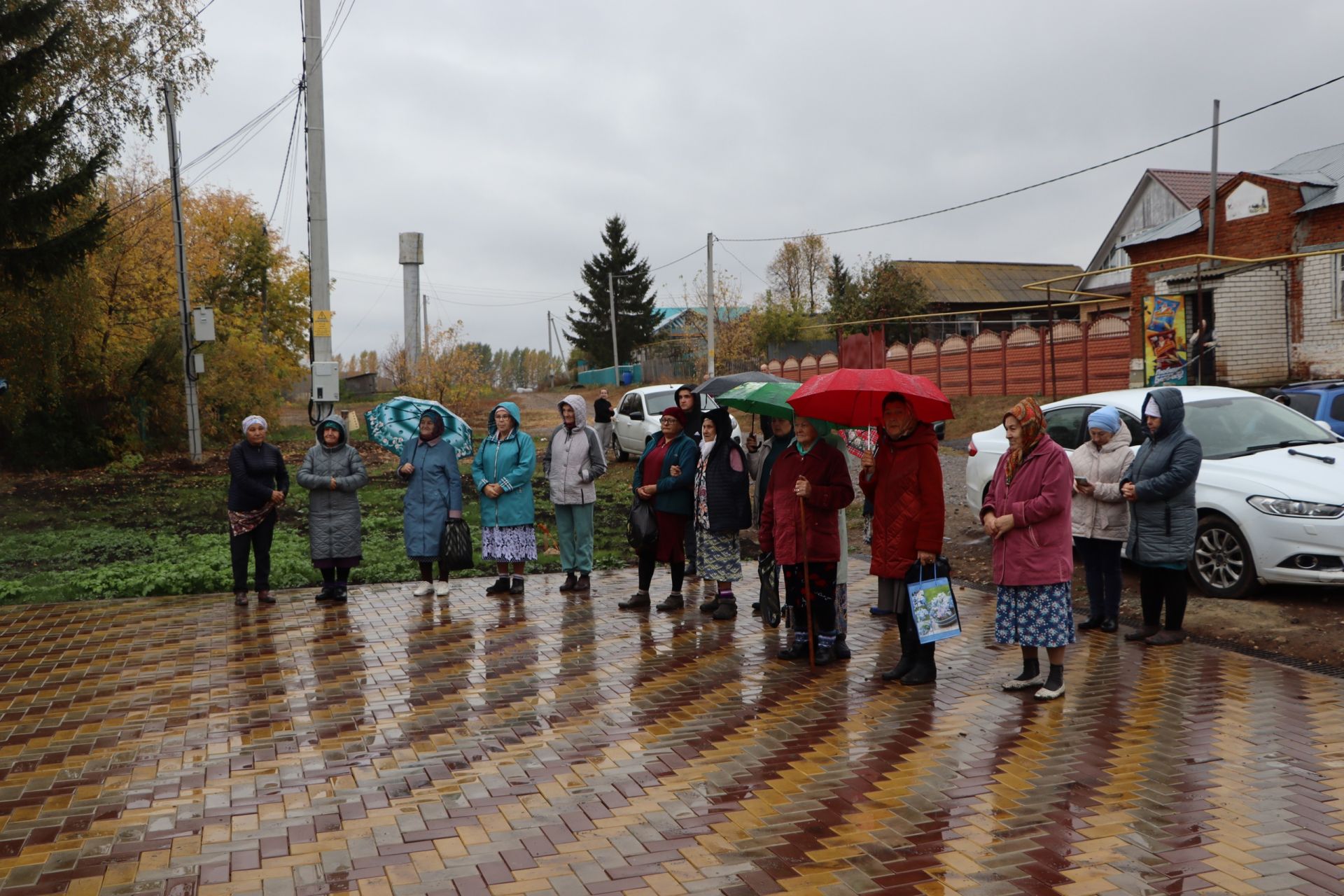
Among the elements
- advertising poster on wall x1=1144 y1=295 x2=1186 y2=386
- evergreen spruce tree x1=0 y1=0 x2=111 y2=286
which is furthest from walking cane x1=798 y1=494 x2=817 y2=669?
advertising poster on wall x1=1144 y1=295 x2=1186 y2=386

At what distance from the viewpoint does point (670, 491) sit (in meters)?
9.46

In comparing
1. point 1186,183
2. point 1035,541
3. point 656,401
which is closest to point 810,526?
point 1035,541

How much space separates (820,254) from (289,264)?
33441mm

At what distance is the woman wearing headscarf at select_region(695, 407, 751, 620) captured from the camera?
9094 mm

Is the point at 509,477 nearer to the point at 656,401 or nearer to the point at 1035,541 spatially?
the point at 1035,541

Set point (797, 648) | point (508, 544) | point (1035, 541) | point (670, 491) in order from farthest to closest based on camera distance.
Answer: point (508, 544) < point (670, 491) < point (797, 648) < point (1035, 541)

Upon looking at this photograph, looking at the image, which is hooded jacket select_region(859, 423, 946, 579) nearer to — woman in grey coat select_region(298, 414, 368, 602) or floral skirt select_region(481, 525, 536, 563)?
floral skirt select_region(481, 525, 536, 563)

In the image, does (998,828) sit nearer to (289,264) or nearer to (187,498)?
(187,498)

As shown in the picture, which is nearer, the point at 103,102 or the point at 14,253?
the point at 14,253

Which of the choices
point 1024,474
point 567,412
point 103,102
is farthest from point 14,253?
point 1024,474

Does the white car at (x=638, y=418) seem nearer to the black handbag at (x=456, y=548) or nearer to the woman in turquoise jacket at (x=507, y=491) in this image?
the woman in turquoise jacket at (x=507, y=491)

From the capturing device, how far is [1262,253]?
24.3 m

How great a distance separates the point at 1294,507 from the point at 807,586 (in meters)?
3.87

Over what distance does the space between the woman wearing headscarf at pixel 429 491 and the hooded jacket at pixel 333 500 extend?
18.4 inches
